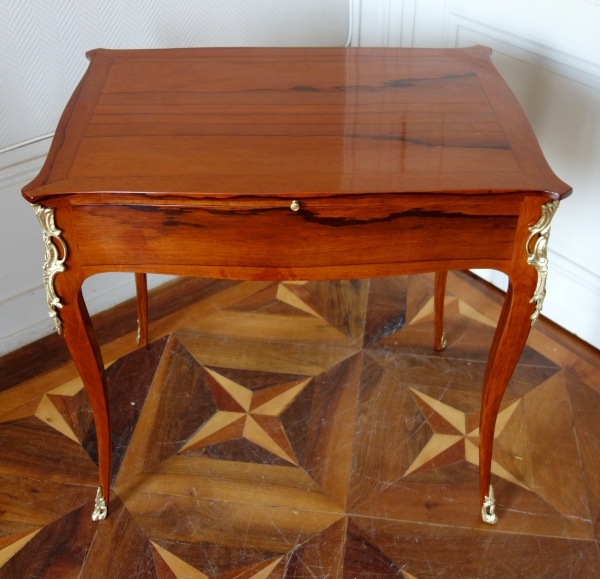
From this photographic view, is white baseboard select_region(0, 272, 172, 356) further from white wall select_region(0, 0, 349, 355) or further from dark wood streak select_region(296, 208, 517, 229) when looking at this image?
dark wood streak select_region(296, 208, 517, 229)

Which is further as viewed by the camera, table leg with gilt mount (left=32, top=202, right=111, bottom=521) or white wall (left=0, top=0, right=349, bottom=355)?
white wall (left=0, top=0, right=349, bottom=355)

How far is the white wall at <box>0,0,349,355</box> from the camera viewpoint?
1.11 metres

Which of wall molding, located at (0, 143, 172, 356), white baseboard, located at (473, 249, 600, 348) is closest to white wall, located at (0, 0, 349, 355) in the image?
wall molding, located at (0, 143, 172, 356)

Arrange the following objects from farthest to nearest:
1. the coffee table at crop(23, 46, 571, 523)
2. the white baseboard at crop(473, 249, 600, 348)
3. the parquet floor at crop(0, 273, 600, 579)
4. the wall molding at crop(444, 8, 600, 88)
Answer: the white baseboard at crop(473, 249, 600, 348)
the wall molding at crop(444, 8, 600, 88)
the parquet floor at crop(0, 273, 600, 579)
the coffee table at crop(23, 46, 571, 523)

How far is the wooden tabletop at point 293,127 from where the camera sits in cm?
71

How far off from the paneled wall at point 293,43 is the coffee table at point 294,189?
30cm

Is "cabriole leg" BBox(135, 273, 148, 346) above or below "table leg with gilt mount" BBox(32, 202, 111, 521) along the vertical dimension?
below

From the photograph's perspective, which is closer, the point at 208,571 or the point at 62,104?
the point at 208,571

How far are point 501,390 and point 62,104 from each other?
893 mm

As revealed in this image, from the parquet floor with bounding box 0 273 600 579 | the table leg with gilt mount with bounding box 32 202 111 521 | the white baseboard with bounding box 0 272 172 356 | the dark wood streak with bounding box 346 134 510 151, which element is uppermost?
the dark wood streak with bounding box 346 134 510 151

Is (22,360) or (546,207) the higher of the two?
(546,207)

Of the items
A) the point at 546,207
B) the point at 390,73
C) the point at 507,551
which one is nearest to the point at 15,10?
the point at 390,73

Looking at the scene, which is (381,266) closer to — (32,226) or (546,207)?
(546,207)

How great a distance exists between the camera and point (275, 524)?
994mm
